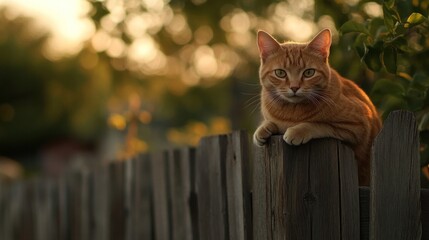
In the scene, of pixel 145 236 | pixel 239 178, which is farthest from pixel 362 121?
pixel 145 236

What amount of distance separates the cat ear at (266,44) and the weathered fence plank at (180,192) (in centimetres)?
85

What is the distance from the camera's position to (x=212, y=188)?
10.9 feet

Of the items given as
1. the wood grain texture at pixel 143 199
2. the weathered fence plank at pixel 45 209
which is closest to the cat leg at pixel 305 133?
the wood grain texture at pixel 143 199

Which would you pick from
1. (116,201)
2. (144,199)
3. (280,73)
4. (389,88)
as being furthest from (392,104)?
(116,201)

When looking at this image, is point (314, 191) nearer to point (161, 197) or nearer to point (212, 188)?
point (212, 188)

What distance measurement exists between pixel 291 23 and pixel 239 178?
3977mm

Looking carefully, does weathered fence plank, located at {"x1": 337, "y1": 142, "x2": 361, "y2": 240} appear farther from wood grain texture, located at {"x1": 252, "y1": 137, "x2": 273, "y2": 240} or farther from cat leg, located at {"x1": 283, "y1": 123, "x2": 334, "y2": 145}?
wood grain texture, located at {"x1": 252, "y1": 137, "x2": 273, "y2": 240}

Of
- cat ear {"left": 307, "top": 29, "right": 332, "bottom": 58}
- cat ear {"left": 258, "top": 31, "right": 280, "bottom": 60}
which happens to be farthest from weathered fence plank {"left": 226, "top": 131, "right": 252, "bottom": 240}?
cat ear {"left": 307, "top": 29, "right": 332, "bottom": 58}

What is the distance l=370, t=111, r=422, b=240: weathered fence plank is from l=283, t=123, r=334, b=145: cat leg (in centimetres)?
26

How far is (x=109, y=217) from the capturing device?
5.07m

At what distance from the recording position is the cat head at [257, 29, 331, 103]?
2814mm

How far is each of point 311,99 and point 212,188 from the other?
77 cm

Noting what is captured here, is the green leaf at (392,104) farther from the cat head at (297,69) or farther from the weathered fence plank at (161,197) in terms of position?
the weathered fence plank at (161,197)

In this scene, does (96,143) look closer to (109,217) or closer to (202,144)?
(109,217)
